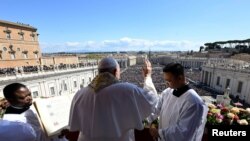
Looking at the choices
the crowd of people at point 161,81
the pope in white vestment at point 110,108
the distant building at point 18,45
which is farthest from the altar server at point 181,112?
the distant building at point 18,45

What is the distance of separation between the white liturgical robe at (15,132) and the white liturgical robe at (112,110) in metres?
0.53

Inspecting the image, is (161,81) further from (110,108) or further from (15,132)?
(15,132)

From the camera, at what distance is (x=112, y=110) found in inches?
73.8

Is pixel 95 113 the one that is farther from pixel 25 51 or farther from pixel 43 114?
pixel 25 51

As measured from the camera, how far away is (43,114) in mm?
2074

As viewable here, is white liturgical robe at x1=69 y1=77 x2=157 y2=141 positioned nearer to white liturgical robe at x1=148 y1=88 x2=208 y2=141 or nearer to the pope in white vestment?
the pope in white vestment

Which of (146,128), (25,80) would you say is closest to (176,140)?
(146,128)

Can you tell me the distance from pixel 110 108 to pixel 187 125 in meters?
0.89

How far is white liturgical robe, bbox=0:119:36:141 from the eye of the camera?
5.09 ft

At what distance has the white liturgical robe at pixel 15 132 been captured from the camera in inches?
61.1

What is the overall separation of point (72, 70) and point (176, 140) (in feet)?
77.9

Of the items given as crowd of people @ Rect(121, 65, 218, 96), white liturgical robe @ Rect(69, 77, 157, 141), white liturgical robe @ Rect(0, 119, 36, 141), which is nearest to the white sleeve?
white liturgical robe @ Rect(69, 77, 157, 141)

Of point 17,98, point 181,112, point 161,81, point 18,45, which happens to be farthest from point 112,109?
point 161,81

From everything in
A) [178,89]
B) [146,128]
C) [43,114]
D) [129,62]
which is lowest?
[129,62]
